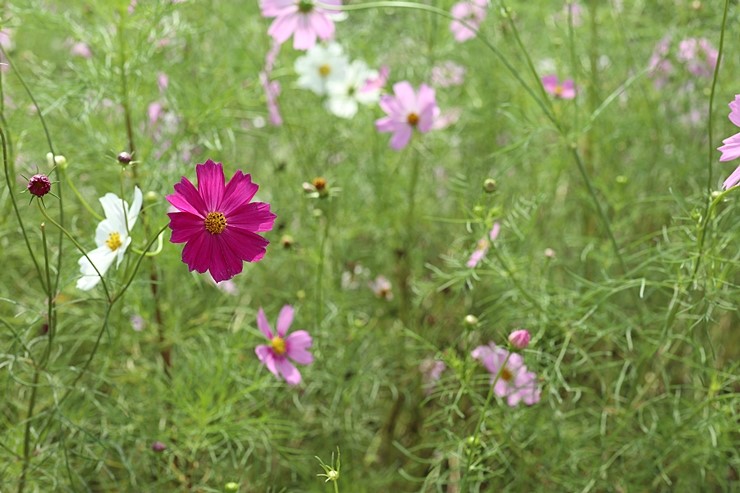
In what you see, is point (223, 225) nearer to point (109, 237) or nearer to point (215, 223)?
point (215, 223)

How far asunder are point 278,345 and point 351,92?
62cm

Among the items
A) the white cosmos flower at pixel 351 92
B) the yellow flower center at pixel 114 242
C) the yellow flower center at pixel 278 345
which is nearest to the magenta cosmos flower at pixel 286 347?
the yellow flower center at pixel 278 345

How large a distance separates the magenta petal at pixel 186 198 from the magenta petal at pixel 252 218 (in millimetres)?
31

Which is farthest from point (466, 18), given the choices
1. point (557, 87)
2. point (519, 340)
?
point (519, 340)

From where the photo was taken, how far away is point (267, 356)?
1022 millimetres

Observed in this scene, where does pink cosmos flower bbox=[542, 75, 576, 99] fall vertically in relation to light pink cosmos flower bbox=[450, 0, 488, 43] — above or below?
below

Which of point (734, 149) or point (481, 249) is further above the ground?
point (734, 149)

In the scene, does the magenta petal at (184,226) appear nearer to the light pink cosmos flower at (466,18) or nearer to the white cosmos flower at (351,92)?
the white cosmos flower at (351,92)

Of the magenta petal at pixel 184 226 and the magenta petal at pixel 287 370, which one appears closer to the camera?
the magenta petal at pixel 184 226

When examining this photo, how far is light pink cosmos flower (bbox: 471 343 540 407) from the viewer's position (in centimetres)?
106

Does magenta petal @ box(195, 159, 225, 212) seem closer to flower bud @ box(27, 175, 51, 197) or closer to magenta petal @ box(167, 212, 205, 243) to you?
magenta petal @ box(167, 212, 205, 243)

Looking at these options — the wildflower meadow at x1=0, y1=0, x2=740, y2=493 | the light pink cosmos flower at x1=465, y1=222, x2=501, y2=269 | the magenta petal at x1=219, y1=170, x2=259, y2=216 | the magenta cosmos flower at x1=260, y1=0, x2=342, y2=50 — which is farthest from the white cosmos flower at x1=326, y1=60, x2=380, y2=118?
the magenta petal at x1=219, y1=170, x2=259, y2=216

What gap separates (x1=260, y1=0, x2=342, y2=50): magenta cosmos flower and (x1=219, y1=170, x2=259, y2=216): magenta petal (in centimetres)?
54

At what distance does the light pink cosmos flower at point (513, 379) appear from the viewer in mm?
1058
